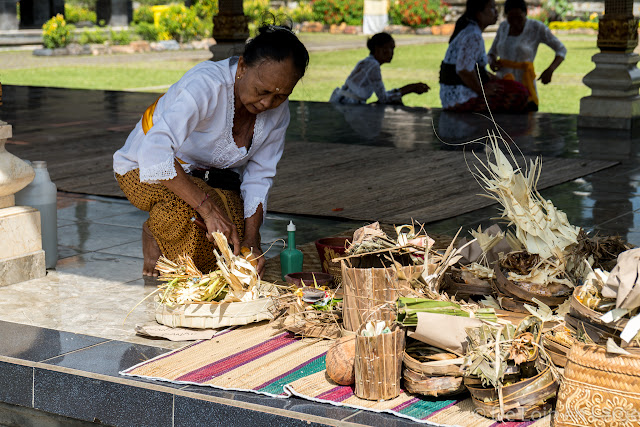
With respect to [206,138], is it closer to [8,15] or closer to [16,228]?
[16,228]

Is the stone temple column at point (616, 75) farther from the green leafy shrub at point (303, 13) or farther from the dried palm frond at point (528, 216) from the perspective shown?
the green leafy shrub at point (303, 13)

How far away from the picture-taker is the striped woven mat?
2709mm

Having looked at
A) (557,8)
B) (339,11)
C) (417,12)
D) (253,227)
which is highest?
(253,227)

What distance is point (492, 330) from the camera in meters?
2.73

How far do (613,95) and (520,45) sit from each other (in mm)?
1402

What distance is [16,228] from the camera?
409 cm

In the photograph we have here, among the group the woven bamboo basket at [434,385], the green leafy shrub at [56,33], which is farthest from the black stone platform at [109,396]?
the green leafy shrub at [56,33]

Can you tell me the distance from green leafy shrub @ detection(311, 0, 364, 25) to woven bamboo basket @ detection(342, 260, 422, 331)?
97.1ft

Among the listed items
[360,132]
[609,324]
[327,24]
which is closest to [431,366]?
[609,324]

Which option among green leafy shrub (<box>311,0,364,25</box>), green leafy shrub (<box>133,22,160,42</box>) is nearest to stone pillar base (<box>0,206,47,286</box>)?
green leafy shrub (<box>133,22,160,42</box>)

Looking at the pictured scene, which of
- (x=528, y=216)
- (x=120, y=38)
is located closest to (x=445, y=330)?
(x=528, y=216)

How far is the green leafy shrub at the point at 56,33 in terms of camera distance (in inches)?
969

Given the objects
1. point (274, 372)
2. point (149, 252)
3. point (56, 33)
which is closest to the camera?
point (274, 372)

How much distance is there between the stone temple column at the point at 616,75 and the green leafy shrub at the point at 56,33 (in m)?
17.8
